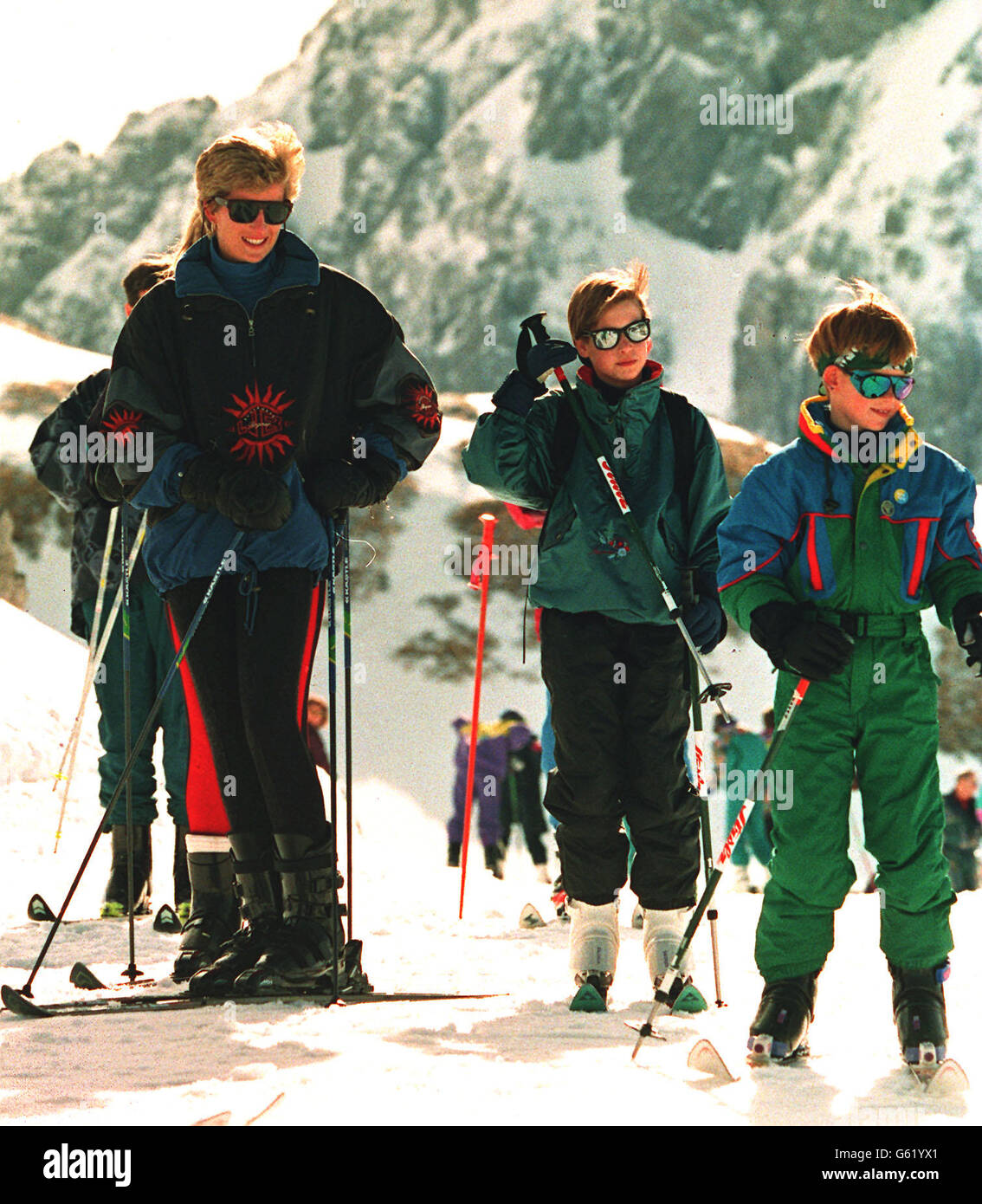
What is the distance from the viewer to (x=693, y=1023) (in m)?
3.82

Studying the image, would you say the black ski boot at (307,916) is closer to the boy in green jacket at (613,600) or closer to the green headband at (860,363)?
the boy in green jacket at (613,600)

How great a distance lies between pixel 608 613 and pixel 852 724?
96 centimetres

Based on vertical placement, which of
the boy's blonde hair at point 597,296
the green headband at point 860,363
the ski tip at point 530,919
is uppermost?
the boy's blonde hair at point 597,296

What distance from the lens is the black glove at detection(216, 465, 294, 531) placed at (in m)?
4.05

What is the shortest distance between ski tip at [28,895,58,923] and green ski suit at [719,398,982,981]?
132 inches

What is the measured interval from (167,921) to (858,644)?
312 centimetres

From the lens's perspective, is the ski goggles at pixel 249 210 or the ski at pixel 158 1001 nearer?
the ski at pixel 158 1001

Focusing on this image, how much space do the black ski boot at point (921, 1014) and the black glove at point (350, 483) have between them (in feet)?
5.97

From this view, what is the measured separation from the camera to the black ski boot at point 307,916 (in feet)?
13.5

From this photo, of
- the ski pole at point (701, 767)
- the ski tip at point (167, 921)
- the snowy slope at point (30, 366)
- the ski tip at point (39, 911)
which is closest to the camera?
the ski pole at point (701, 767)

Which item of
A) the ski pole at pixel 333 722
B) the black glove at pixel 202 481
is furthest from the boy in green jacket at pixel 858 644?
the black glove at pixel 202 481

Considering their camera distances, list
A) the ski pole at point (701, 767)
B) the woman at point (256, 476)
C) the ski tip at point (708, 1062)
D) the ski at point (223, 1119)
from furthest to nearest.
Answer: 1. the ski pole at point (701, 767)
2. the woman at point (256, 476)
3. the ski tip at point (708, 1062)
4. the ski at point (223, 1119)
